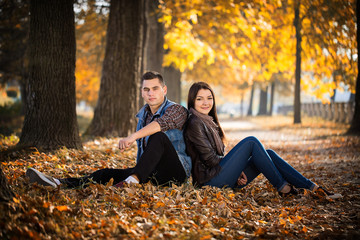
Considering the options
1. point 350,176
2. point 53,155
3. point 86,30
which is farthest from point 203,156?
point 86,30

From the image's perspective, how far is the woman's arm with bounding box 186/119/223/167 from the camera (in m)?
3.78

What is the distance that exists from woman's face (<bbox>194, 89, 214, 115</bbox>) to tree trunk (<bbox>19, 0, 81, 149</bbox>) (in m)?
2.81

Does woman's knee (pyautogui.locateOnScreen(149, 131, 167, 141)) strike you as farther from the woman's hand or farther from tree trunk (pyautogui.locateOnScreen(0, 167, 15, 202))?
tree trunk (pyautogui.locateOnScreen(0, 167, 15, 202))

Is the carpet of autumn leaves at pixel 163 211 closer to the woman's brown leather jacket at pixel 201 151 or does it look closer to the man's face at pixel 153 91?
the woman's brown leather jacket at pixel 201 151

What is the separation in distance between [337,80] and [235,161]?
11.6 m

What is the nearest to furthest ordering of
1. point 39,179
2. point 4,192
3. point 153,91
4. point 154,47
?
point 4,192, point 39,179, point 153,91, point 154,47

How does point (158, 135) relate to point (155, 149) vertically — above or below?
above

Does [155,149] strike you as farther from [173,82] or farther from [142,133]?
[173,82]

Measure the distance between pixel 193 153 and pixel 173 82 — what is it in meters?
14.3

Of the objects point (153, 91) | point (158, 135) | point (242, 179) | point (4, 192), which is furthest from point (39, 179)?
point (242, 179)

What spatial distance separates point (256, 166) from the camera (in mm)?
4098

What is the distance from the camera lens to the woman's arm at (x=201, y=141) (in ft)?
12.4

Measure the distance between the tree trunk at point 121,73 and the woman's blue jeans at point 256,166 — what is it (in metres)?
4.75

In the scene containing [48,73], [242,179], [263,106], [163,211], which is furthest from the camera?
[263,106]
